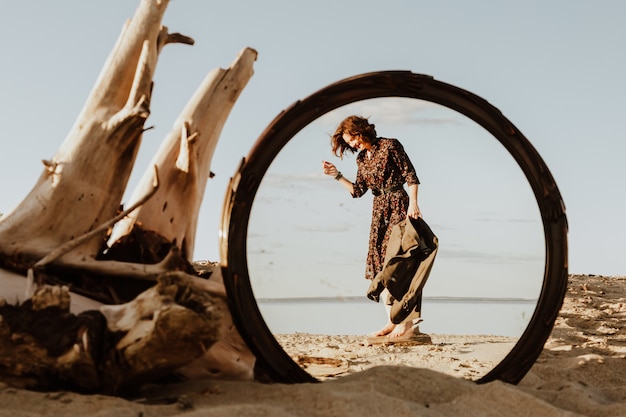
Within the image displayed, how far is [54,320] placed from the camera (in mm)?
2055

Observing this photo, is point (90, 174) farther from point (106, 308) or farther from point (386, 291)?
point (386, 291)

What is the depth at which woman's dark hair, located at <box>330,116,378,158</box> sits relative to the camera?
255 centimetres

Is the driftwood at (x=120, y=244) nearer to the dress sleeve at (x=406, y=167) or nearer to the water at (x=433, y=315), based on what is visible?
the water at (x=433, y=315)

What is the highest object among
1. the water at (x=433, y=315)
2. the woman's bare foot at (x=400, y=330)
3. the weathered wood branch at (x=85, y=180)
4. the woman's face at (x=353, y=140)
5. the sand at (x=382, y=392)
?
the woman's face at (x=353, y=140)

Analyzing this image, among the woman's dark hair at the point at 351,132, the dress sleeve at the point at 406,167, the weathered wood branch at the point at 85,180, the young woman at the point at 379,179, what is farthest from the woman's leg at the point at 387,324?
the weathered wood branch at the point at 85,180

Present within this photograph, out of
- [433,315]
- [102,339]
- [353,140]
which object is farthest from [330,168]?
[102,339]

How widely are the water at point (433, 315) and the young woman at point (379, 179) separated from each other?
0.28 ft

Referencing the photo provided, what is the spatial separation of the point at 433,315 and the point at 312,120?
2.85 ft

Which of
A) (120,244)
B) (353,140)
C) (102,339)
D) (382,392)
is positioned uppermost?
(353,140)

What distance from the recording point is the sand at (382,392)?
1944 millimetres

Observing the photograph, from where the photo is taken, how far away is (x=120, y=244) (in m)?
2.68

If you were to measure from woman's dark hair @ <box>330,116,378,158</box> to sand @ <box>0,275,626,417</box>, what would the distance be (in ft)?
2.32

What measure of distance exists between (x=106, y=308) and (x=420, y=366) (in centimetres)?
113

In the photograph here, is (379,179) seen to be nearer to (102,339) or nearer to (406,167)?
(406,167)
